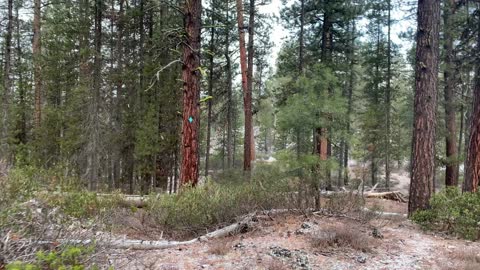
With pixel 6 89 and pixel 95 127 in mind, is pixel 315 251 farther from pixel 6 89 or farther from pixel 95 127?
pixel 6 89

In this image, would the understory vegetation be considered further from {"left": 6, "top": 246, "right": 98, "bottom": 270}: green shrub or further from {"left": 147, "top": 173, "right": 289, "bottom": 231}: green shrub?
{"left": 6, "top": 246, "right": 98, "bottom": 270}: green shrub

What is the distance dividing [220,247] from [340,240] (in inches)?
68.0

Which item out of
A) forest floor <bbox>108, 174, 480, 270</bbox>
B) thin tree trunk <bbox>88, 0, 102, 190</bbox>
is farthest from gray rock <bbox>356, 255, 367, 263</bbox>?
thin tree trunk <bbox>88, 0, 102, 190</bbox>

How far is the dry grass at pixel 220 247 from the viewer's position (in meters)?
4.34

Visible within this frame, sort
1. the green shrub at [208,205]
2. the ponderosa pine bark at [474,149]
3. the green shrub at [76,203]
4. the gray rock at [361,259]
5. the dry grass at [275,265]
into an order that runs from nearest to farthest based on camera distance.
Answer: the dry grass at [275,265] < the gray rock at [361,259] < the green shrub at [76,203] < the green shrub at [208,205] < the ponderosa pine bark at [474,149]

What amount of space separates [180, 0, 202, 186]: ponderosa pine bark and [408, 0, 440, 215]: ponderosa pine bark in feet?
14.9

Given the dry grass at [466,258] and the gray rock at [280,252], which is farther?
the gray rock at [280,252]

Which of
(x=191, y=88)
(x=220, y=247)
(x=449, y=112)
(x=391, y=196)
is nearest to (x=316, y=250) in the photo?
(x=220, y=247)

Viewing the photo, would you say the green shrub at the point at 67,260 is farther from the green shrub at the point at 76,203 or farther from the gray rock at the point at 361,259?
the gray rock at the point at 361,259

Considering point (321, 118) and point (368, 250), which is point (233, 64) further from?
point (368, 250)

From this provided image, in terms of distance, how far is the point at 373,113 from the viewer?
17.2 m

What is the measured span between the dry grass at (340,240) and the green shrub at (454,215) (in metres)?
2.11

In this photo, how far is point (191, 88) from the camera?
682 cm

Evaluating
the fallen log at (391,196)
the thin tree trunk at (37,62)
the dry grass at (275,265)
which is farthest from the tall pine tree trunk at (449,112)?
the thin tree trunk at (37,62)
